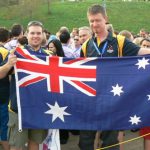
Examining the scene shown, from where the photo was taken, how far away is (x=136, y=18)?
43938 millimetres

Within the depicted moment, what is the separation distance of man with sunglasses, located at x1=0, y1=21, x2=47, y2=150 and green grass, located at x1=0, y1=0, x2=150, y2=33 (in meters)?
31.7

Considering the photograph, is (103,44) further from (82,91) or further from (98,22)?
(82,91)

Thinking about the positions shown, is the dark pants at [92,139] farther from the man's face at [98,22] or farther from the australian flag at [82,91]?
the man's face at [98,22]

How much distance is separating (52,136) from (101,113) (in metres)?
0.71

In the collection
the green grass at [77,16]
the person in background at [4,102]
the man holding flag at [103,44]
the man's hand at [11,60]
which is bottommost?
the person in background at [4,102]

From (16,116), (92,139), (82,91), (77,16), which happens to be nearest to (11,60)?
(16,116)

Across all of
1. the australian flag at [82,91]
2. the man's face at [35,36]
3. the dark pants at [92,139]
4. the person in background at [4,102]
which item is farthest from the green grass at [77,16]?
the australian flag at [82,91]

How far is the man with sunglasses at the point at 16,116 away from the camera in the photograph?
4.75 m

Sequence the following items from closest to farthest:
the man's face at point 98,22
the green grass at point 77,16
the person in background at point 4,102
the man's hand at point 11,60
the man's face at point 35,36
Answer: the man's hand at point 11,60
the man's face at point 98,22
the man's face at point 35,36
the person in background at point 4,102
the green grass at point 77,16

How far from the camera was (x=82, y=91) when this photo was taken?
492 cm

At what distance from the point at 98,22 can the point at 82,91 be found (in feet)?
2.92

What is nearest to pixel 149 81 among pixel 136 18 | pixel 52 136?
pixel 52 136

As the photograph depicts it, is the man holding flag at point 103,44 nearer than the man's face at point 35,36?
Yes

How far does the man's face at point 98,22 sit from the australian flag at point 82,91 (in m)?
0.38
